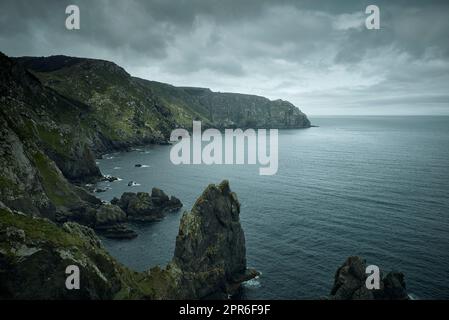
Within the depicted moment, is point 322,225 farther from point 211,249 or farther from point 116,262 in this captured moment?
point 116,262

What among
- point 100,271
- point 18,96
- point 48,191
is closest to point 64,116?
point 18,96

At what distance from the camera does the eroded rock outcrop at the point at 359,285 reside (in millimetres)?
52875

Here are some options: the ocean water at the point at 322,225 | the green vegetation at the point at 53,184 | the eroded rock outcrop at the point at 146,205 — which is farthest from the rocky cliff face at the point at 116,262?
the green vegetation at the point at 53,184

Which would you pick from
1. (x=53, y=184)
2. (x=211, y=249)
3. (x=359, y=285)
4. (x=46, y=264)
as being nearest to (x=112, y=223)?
(x=53, y=184)

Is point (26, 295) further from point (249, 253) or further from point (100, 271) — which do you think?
point (249, 253)

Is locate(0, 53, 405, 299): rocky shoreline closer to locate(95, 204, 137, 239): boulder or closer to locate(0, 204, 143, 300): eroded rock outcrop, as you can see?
locate(0, 204, 143, 300): eroded rock outcrop

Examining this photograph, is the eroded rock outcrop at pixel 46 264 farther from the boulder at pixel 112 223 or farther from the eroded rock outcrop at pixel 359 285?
the boulder at pixel 112 223

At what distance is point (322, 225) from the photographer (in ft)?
308

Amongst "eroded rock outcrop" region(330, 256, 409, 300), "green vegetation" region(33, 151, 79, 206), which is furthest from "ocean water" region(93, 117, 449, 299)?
"green vegetation" region(33, 151, 79, 206)

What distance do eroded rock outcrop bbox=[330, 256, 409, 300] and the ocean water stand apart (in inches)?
336

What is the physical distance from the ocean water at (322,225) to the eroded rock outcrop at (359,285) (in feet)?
28.0

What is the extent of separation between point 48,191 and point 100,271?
6250 centimetres

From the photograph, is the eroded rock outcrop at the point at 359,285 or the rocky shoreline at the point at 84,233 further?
the eroded rock outcrop at the point at 359,285

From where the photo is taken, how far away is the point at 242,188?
142 meters
